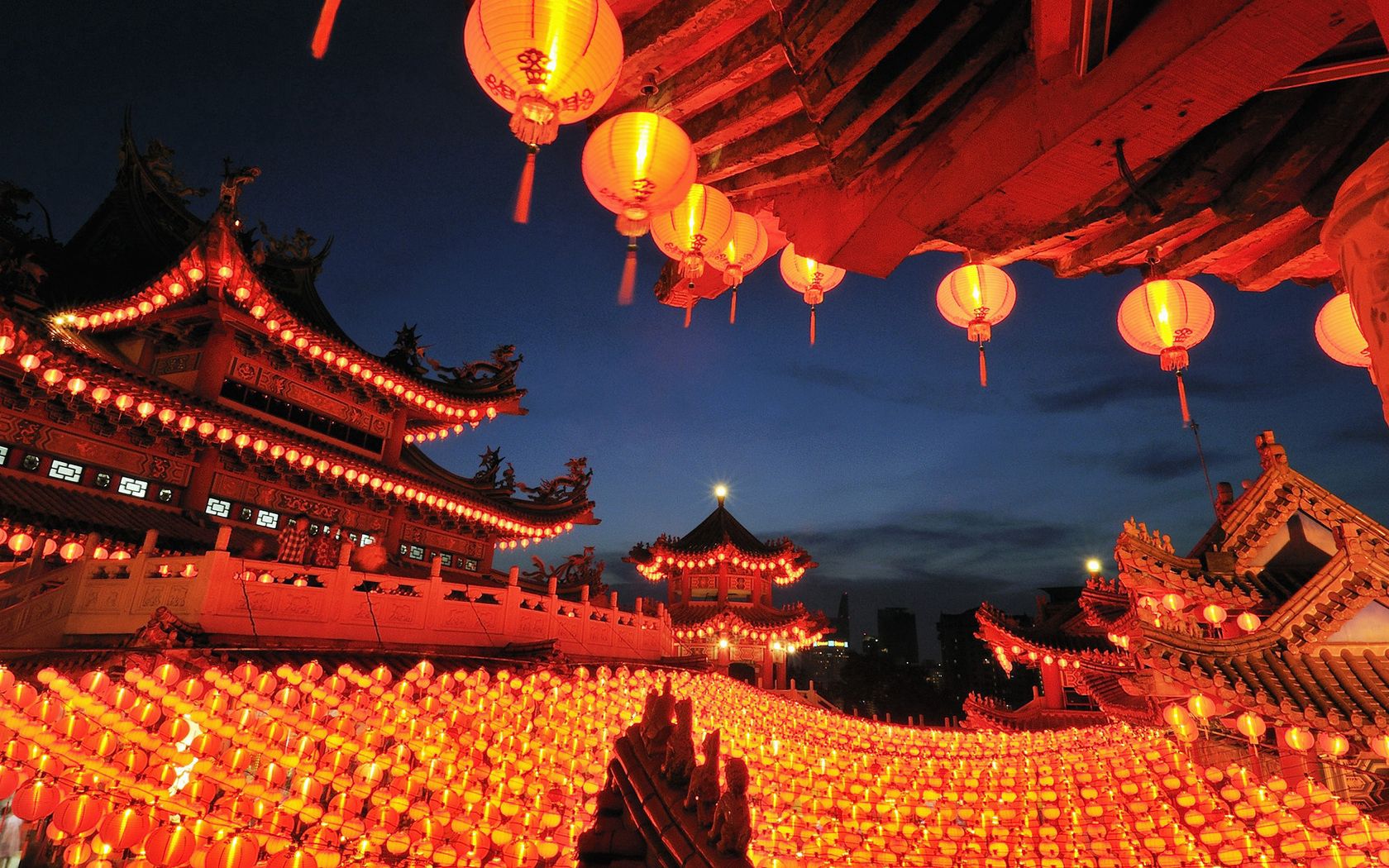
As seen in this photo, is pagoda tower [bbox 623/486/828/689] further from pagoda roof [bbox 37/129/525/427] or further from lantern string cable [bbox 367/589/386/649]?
lantern string cable [bbox 367/589/386/649]

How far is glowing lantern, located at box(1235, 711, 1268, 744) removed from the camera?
6297 mm

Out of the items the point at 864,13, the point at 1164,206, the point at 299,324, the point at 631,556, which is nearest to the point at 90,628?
the point at 299,324

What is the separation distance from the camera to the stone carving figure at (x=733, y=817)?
251cm

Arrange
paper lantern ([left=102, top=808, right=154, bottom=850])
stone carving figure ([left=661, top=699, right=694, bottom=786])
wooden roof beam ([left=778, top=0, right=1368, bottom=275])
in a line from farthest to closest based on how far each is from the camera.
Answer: paper lantern ([left=102, top=808, right=154, bottom=850]) → stone carving figure ([left=661, top=699, right=694, bottom=786]) → wooden roof beam ([left=778, top=0, right=1368, bottom=275])

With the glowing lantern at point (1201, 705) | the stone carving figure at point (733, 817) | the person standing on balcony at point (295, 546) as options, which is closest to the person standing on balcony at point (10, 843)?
the person standing on balcony at point (295, 546)

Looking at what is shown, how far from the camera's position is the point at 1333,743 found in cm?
560

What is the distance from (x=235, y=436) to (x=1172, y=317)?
1185 centimetres

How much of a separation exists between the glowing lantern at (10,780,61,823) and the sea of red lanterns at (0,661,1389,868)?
11mm

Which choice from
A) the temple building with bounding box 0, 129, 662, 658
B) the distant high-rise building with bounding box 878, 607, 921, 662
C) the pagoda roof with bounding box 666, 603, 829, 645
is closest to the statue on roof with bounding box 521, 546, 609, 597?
the temple building with bounding box 0, 129, 662, 658

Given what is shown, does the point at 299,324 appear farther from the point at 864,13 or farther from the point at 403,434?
the point at 864,13

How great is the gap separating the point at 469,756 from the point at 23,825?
29.2 feet

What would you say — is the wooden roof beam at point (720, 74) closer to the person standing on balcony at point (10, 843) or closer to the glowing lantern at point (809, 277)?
the glowing lantern at point (809, 277)

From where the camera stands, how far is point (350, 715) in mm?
6488

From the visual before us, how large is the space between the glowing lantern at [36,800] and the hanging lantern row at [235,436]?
236 inches
